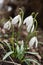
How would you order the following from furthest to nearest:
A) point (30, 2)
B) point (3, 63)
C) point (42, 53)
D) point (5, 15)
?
point (5, 15) → point (30, 2) → point (42, 53) → point (3, 63)

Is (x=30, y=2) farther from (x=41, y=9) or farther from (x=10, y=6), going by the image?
(x=10, y=6)

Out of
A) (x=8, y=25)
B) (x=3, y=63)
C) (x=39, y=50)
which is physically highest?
(x=8, y=25)

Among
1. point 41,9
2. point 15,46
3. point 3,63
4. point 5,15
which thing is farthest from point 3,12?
point 3,63

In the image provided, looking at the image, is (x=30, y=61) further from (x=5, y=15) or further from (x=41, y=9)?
(x=5, y=15)

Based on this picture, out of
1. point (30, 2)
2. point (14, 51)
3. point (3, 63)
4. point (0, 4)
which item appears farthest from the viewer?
point (0, 4)

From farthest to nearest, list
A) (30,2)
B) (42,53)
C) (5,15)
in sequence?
(5,15), (30,2), (42,53)

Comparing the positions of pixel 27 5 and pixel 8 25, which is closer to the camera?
pixel 8 25

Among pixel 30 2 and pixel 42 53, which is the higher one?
pixel 30 2

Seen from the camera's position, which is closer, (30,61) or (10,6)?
(30,61)

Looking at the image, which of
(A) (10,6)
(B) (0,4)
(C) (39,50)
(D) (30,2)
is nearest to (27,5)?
(D) (30,2)
